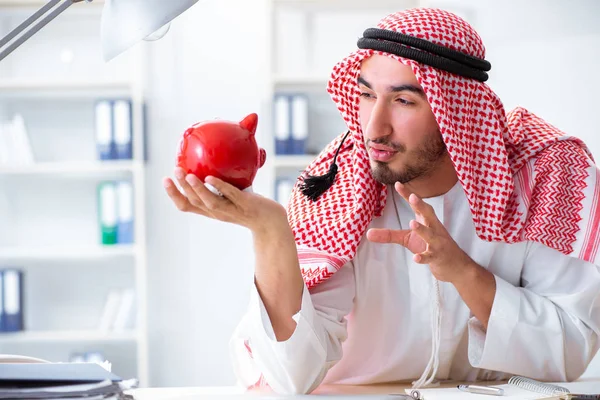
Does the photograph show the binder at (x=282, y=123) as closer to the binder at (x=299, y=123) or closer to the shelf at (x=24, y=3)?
the binder at (x=299, y=123)

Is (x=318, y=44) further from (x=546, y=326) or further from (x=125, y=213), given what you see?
(x=546, y=326)

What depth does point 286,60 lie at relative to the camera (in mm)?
4188

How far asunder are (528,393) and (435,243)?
0.30 meters

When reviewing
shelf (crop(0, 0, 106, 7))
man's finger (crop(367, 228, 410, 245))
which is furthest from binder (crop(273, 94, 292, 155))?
man's finger (crop(367, 228, 410, 245))

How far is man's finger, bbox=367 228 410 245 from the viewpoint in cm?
133

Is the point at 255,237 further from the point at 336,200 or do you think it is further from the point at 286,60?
the point at 286,60

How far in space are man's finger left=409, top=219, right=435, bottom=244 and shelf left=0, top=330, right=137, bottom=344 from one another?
8.96 ft

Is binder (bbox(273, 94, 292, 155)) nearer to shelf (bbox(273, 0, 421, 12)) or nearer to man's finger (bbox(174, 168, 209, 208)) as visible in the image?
shelf (bbox(273, 0, 421, 12))

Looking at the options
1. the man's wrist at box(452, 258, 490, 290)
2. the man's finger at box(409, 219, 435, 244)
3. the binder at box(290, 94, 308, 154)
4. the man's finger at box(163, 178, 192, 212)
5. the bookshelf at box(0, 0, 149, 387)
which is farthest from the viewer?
the bookshelf at box(0, 0, 149, 387)

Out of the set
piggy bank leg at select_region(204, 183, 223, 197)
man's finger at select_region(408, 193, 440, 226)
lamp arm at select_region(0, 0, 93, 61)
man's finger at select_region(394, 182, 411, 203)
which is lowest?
man's finger at select_region(408, 193, 440, 226)

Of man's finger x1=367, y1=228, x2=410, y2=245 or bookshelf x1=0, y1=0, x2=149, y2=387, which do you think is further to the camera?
bookshelf x1=0, y1=0, x2=149, y2=387

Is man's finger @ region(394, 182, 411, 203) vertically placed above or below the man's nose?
below

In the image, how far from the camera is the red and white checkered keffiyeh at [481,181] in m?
1.51

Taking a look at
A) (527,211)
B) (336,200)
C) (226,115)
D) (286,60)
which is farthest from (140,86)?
(527,211)
